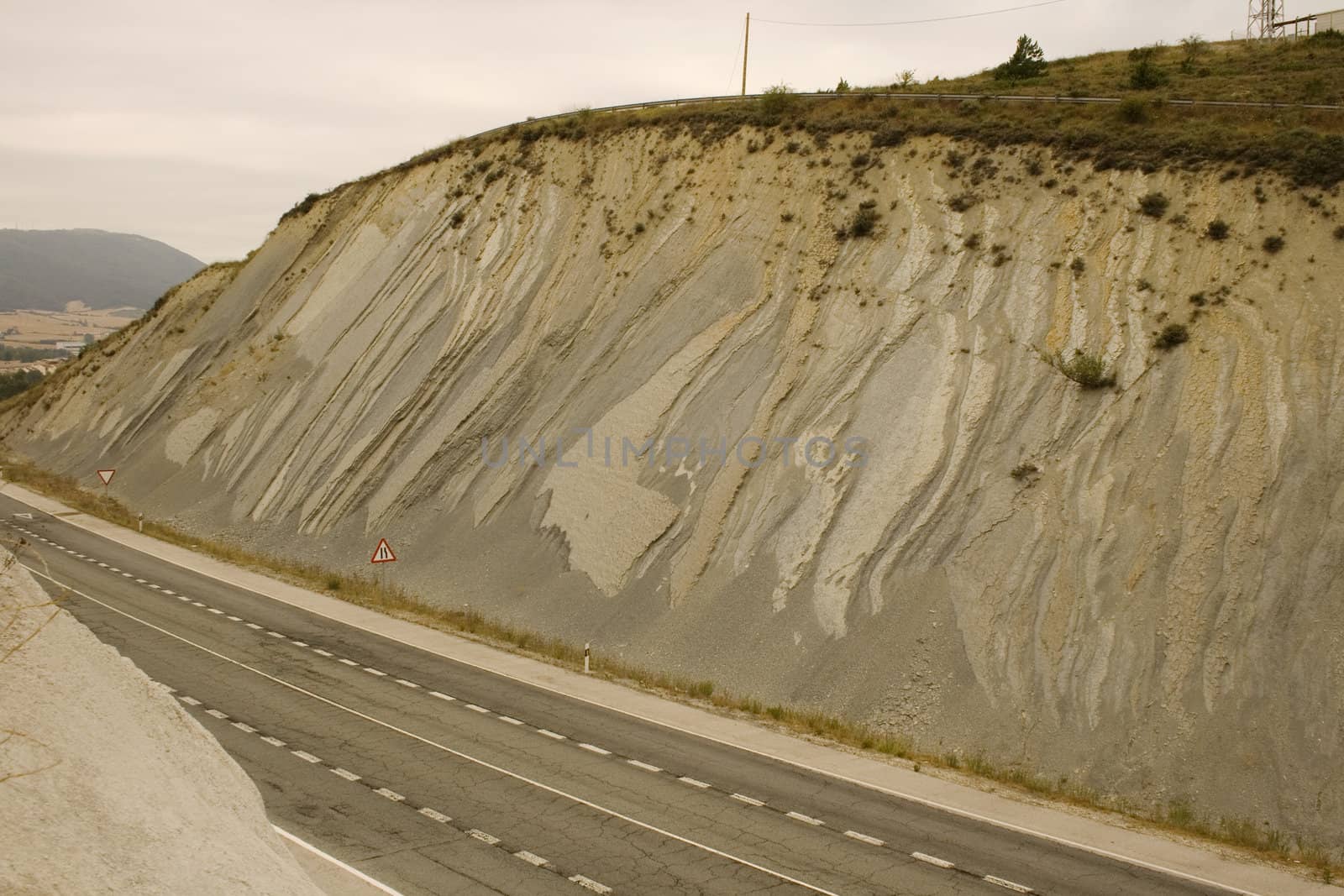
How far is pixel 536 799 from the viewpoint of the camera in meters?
13.0

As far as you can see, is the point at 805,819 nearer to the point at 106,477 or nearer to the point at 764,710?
the point at 764,710

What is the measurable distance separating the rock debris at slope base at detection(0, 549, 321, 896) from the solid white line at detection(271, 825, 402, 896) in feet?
8.38

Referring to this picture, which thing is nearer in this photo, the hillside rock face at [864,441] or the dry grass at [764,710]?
the dry grass at [764,710]

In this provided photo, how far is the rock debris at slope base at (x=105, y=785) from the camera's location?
5809mm

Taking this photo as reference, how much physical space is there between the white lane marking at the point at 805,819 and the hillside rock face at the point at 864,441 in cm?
431

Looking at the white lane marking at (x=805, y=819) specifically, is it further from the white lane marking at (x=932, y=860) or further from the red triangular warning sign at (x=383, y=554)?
the red triangular warning sign at (x=383, y=554)

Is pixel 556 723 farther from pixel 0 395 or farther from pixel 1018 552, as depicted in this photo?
pixel 0 395

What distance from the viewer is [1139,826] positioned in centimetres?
1367

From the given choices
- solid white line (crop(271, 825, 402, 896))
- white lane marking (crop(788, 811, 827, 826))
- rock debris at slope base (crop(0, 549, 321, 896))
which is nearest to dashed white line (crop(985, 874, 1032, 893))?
white lane marking (crop(788, 811, 827, 826))

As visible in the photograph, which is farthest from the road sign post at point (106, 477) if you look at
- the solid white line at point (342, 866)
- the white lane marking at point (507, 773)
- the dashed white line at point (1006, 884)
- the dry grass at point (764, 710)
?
the dashed white line at point (1006, 884)

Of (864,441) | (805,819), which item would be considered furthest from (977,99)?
(805,819)

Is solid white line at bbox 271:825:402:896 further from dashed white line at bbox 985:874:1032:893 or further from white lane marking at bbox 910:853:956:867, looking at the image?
dashed white line at bbox 985:874:1032:893

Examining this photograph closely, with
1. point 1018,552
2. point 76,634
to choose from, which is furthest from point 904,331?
point 76,634

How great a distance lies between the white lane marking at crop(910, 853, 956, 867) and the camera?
1173 cm
